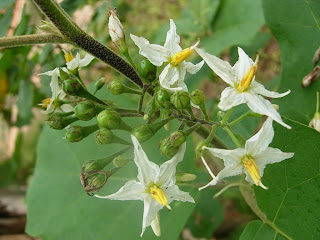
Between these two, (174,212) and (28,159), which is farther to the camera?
(28,159)

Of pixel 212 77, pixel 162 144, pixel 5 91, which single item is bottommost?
pixel 5 91

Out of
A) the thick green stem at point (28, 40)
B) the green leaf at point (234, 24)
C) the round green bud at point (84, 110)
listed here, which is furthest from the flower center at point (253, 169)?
the green leaf at point (234, 24)

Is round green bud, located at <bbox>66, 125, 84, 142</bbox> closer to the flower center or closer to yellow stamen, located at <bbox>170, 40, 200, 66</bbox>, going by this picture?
yellow stamen, located at <bbox>170, 40, 200, 66</bbox>

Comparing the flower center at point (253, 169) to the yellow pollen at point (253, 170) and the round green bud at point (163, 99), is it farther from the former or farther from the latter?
the round green bud at point (163, 99)

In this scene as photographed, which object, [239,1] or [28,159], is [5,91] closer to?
[28,159]

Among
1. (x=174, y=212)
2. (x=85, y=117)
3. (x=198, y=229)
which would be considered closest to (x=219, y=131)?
(x=174, y=212)

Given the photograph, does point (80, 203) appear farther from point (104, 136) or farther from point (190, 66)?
point (190, 66)

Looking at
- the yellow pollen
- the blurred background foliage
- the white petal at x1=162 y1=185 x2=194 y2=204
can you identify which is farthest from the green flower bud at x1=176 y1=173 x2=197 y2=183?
the blurred background foliage

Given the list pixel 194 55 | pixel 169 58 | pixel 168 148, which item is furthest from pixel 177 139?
pixel 194 55
